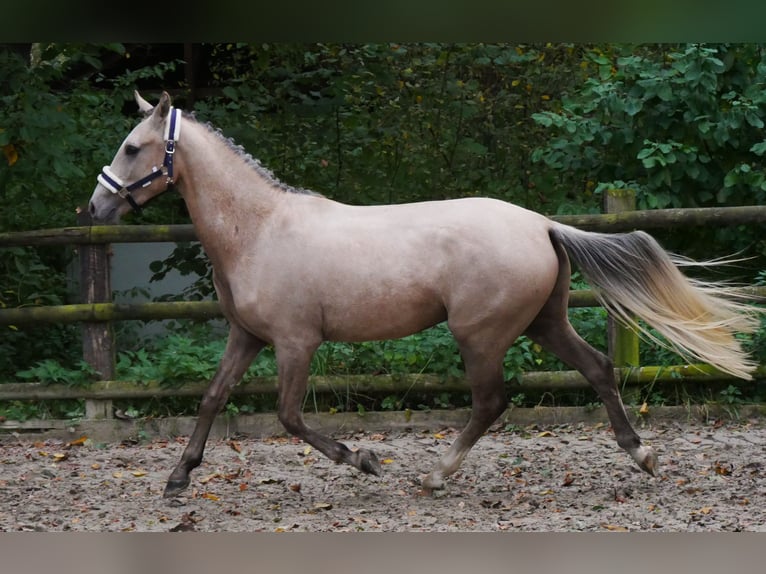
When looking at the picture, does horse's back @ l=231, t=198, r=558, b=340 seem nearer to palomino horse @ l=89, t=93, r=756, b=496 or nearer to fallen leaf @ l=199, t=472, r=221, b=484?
palomino horse @ l=89, t=93, r=756, b=496

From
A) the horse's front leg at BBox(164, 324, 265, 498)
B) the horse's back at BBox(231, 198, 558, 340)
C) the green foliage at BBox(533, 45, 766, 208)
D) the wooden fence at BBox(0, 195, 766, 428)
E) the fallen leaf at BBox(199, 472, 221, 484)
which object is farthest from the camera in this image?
the green foliage at BBox(533, 45, 766, 208)

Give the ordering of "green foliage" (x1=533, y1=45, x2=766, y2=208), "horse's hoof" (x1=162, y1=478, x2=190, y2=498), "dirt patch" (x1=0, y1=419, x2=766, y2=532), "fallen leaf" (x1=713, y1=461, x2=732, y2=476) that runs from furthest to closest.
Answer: "green foliage" (x1=533, y1=45, x2=766, y2=208), "fallen leaf" (x1=713, y1=461, x2=732, y2=476), "horse's hoof" (x1=162, y1=478, x2=190, y2=498), "dirt patch" (x1=0, y1=419, x2=766, y2=532)

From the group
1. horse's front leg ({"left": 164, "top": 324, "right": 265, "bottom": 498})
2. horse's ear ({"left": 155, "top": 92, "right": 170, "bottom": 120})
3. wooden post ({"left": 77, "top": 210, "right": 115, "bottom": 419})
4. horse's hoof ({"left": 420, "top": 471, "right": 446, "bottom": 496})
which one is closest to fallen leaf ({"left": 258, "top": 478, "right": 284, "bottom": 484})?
horse's front leg ({"left": 164, "top": 324, "right": 265, "bottom": 498})

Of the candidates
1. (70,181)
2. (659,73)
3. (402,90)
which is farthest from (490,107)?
(70,181)

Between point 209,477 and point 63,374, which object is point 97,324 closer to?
point 63,374

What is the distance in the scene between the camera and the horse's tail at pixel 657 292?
14.5ft

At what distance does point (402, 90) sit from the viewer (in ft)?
27.6

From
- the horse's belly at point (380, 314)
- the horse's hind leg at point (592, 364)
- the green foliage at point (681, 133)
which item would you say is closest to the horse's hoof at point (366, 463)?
the horse's belly at point (380, 314)

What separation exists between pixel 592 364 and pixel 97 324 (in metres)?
3.23

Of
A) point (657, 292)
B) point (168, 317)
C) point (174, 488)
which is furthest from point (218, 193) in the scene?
point (657, 292)

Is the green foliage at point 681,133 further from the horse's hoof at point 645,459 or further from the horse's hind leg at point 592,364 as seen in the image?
the horse's hoof at point 645,459

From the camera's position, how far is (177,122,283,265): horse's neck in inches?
181

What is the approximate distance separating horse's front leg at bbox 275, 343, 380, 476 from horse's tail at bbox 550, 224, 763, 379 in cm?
135

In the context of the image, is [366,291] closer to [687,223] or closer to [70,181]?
[687,223]
